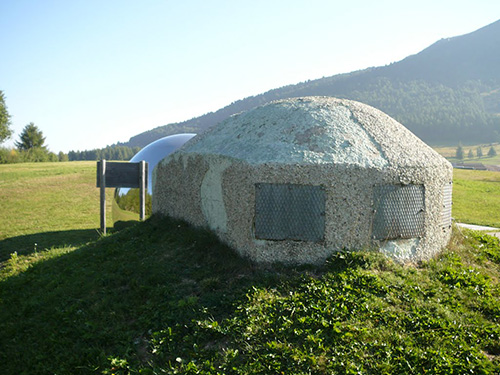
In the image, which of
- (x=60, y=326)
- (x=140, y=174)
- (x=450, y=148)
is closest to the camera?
(x=60, y=326)

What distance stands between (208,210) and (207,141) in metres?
1.56

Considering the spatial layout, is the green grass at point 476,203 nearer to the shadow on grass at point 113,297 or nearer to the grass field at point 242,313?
the grass field at point 242,313

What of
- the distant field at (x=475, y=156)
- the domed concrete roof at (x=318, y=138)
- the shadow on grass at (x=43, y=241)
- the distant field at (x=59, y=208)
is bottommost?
the shadow on grass at (x=43, y=241)

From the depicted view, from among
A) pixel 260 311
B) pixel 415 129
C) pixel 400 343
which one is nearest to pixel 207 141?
pixel 260 311

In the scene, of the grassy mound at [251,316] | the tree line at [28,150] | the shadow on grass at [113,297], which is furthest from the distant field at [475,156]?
the shadow on grass at [113,297]

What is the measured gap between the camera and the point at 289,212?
6391 mm

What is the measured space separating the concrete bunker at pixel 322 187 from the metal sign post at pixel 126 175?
11.8ft

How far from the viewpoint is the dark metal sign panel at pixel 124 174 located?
36.9ft

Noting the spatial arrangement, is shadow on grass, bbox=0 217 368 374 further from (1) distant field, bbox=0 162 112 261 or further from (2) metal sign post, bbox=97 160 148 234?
(1) distant field, bbox=0 162 112 261

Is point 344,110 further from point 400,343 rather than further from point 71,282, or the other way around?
point 71,282

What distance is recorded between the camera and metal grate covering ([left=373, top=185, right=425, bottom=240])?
6582 millimetres

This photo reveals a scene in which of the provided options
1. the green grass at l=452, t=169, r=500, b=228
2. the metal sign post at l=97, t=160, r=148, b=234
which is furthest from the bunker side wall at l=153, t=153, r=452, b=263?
the green grass at l=452, t=169, r=500, b=228

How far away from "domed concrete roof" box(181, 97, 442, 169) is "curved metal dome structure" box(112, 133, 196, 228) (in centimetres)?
322

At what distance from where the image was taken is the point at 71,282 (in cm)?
755
